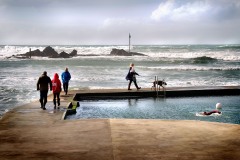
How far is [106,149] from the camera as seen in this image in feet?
24.9

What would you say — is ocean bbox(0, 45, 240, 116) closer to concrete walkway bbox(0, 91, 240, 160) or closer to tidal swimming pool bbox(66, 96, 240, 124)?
tidal swimming pool bbox(66, 96, 240, 124)

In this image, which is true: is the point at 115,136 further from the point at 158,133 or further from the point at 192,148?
the point at 192,148

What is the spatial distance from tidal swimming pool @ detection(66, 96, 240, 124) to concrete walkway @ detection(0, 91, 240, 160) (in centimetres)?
228

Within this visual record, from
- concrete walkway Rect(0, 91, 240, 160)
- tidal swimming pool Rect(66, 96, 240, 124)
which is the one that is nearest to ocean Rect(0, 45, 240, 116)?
tidal swimming pool Rect(66, 96, 240, 124)

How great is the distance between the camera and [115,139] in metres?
8.46

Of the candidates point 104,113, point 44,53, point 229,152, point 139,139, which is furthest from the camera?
point 44,53

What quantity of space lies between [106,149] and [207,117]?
6245 mm

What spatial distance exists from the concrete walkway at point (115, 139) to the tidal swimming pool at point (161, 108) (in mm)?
2283

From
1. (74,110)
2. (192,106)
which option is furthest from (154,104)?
(74,110)

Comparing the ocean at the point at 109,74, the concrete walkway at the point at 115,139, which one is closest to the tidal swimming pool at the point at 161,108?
the concrete walkway at the point at 115,139

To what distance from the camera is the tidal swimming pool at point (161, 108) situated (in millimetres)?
12945

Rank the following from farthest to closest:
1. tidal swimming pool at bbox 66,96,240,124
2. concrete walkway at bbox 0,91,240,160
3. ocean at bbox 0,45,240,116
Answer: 1. ocean at bbox 0,45,240,116
2. tidal swimming pool at bbox 66,96,240,124
3. concrete walkway at bbox 0,91,240,160

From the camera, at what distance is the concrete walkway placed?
23.7ft

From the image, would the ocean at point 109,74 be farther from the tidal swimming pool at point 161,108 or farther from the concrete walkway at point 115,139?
the concrete walkway at point 115,139
